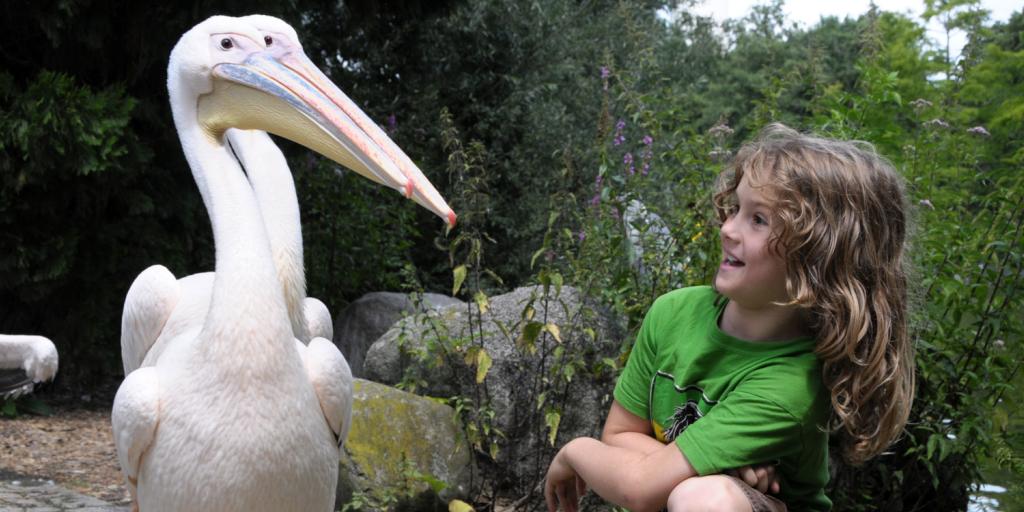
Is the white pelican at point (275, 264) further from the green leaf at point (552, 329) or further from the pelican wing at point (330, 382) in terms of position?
the green leaf at point (552, 329)

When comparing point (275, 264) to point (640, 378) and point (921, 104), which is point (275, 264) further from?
point (921, 104)

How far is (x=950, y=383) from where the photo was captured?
12.4 ft

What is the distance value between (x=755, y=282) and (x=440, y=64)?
7.36 meters

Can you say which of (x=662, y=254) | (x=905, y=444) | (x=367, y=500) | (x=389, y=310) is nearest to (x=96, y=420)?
(x=389, y=310)

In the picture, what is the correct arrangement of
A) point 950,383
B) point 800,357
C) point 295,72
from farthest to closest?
point 950,383
point 295,72
point 800,357

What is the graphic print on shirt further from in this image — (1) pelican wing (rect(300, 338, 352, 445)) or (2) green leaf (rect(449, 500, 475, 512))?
(2) green leaf (rect(449, 500, 475, 512))

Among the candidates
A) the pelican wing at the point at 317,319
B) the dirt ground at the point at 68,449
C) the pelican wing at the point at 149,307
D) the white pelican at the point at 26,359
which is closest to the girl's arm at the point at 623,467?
the pelican wing at the point at 317,319

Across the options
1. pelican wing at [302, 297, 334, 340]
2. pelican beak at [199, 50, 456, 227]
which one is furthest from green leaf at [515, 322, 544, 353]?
pelican beak at [199, 50, 456, 227]

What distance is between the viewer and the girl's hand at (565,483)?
84.5 inches

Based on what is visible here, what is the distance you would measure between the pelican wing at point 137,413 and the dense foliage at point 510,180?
5.33 feet

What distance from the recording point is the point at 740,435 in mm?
1872

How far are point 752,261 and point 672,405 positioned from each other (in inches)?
14.7

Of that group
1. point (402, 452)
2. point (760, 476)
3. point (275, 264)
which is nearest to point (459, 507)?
point (402, 452)

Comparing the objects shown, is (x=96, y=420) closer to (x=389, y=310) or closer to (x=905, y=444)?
(x=389, y=310)
